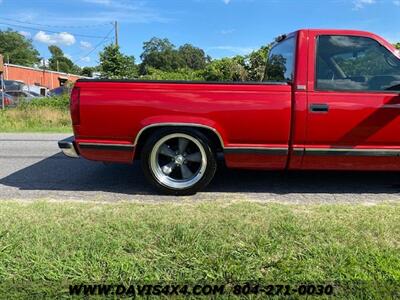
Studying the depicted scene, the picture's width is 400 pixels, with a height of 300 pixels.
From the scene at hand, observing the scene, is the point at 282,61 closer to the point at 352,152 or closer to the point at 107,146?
the point at 352,152

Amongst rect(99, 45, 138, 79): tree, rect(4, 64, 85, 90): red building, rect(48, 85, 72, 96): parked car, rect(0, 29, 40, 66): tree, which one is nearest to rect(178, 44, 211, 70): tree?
rect(4, 64, 85, 90): red building

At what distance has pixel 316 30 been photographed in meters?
4.65

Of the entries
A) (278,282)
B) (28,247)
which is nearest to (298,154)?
(278,282)

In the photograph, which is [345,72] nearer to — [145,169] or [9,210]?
[145,169]

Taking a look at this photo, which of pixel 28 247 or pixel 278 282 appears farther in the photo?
pixel 28 247

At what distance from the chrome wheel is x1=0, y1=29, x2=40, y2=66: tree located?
105 m

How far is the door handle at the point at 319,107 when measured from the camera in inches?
176

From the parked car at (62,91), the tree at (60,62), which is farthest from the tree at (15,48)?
the parked car at (62,91)

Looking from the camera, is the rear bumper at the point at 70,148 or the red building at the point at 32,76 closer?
the rear bumper at the point at 70,148

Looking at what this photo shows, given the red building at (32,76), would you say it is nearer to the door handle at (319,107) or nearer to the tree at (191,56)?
the tree at (191,56)

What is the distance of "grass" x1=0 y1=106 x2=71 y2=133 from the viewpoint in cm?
1240

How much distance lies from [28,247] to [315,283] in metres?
2.19

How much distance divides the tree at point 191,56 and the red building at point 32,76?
1219 inches

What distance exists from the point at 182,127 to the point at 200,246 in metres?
1.76
